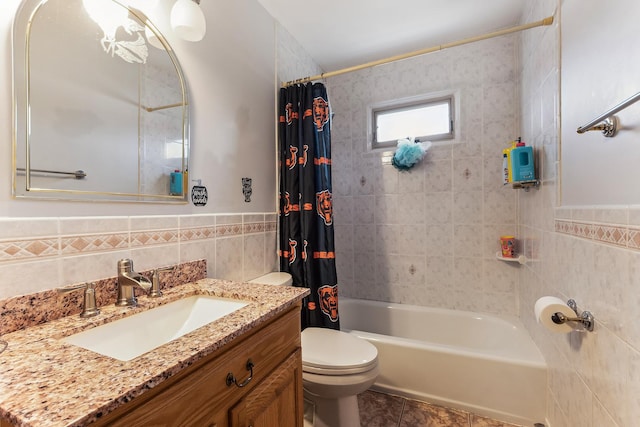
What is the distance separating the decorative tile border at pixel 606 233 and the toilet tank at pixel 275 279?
137 cm

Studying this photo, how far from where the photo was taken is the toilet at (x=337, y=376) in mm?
1313

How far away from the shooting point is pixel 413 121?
2.44 m

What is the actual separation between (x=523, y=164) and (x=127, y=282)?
6.45 feet

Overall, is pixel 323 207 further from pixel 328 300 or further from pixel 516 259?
pixel 516 259

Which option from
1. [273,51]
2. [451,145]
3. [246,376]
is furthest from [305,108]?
[246,376]

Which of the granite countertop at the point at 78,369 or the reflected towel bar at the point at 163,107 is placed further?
the reflected towel bar at the point at 163,107

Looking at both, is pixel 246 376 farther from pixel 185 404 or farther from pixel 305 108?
pixel 305 108

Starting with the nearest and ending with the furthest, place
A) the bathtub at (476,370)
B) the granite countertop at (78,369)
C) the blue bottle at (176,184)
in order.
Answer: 1. the granite countertop at (78,369)
2. the blue bottle at (176,184)
3. the bathtub at (476,370)

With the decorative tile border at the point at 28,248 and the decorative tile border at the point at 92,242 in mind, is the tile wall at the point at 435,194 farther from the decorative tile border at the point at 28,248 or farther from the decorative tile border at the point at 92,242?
the decorative tile border at the point at 28,248

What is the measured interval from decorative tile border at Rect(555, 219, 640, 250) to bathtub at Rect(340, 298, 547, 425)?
0.84 metres

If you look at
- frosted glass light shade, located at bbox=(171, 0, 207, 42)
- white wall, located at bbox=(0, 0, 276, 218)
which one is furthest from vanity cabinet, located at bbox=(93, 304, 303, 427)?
frosted glass light shade, located at bbox=(171, 0, 207, 42)

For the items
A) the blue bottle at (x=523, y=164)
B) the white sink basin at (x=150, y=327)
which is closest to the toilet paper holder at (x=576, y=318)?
the blue bottle at (x=523, y=164)

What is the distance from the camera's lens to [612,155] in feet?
2.83

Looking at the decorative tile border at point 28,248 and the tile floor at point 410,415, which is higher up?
the decorative tile border at point 28,248
